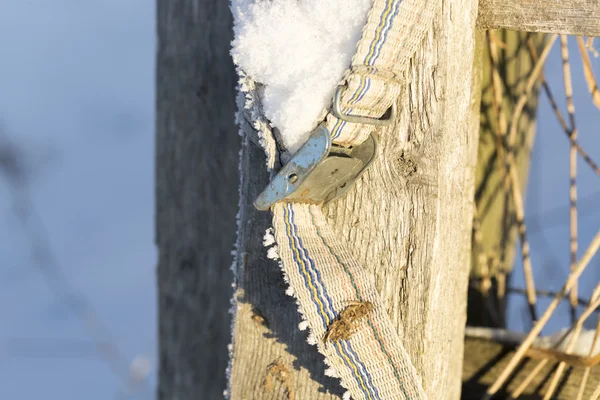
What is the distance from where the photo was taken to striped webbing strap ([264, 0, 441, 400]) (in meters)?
0.77

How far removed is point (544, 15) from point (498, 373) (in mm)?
728

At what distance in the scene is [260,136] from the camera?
844mm

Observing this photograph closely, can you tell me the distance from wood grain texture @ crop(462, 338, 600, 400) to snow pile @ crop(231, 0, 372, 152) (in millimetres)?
703

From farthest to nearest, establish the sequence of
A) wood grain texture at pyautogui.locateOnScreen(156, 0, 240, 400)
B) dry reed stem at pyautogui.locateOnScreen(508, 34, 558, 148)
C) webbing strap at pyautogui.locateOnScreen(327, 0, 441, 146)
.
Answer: wood grain texture at pyautogui.locateOnScreen(156, 0, 240, 400) < dry reed stem at pyautogui.locateOnScreen(508, 34, 558, 148) < webbing strap at pyautogui.locateOnScreen(327, 0, 441, 146)

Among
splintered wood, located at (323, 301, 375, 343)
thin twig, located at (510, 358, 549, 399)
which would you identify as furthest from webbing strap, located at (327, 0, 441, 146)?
thin twig, located at (510, 358, 549, 399)

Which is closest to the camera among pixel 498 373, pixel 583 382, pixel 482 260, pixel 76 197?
pixel 583 382

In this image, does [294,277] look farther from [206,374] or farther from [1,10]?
[1,10]

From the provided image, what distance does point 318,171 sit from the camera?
77 cm

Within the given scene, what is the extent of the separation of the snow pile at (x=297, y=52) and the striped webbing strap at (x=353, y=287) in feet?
0.14

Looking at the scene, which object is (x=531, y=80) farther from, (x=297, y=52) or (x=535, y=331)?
(x=297, y=52)

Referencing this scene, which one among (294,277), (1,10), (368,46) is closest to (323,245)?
(294,277)

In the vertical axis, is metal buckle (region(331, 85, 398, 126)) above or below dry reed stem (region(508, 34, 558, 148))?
below

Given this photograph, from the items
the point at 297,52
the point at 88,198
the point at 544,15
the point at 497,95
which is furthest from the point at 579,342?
the point at 88,198

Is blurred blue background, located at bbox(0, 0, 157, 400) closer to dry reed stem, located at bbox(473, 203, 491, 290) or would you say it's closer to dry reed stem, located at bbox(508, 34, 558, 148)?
dry reed stem, located at bbox(473, 203, 491, 290)
